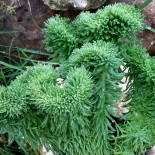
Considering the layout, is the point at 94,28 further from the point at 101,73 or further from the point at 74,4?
the point at 74,4

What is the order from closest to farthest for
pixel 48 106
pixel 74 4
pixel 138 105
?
pixel 48 106 → pixel 138 105 → pixel 74 4

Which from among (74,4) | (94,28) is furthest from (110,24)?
(74,4)

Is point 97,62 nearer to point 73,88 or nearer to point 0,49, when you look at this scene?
point 73,88

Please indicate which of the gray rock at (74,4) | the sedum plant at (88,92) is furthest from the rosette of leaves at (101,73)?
the gray rock at (74,4)

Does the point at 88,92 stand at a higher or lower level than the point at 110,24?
lower

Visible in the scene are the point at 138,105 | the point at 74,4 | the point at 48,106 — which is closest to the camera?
the point at 48,106

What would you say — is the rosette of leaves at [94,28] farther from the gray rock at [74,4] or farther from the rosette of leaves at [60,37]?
the gray rock at [74,4]

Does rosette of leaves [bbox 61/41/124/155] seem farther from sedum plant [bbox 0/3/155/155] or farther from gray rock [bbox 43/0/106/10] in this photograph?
gray rock [bbox 43/0/106/10]
